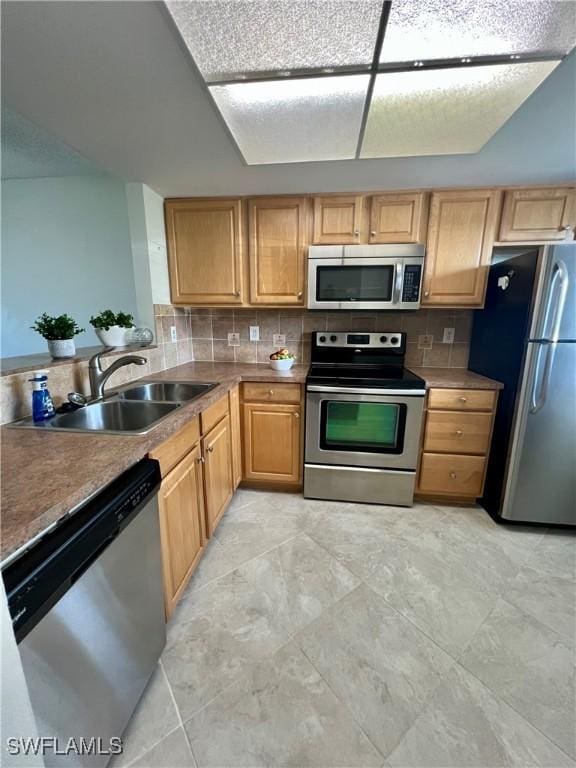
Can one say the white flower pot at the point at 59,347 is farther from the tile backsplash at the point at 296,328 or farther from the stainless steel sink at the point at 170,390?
the tile backsplash at the point at 296,328

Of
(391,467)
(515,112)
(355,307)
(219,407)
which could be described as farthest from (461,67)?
(391,467)

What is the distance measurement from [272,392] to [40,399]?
1283 millimetres

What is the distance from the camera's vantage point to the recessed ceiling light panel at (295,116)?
45.0 inches

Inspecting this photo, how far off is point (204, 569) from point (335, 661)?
2.55ft

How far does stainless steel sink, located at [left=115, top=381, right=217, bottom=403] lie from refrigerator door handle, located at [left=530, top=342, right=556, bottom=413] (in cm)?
189

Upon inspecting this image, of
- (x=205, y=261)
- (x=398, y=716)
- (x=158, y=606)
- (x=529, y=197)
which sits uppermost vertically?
(x=529, y=197)

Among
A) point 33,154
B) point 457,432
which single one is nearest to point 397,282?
point 457,432

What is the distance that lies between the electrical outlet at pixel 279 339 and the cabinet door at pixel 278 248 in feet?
1.22

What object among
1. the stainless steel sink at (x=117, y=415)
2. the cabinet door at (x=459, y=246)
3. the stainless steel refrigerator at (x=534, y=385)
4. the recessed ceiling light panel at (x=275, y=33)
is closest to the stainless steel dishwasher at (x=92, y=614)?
the stainless steel sink at (x=117, y=415)

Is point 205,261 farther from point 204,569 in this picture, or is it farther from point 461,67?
point 204,569

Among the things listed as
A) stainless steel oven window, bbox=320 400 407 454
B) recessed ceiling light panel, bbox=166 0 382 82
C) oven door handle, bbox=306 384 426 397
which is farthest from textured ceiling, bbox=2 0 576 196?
stainless steel oven window, bbox=320 400 407 454

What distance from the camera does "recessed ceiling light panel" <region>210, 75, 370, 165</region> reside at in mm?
1143

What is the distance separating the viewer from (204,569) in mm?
1636

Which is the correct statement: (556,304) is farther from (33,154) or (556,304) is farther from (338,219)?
(33,154)
